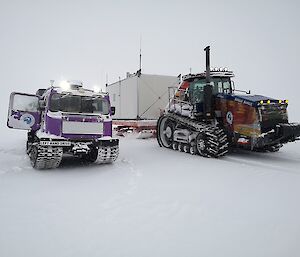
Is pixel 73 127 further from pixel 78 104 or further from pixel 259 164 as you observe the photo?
pixel 259 164

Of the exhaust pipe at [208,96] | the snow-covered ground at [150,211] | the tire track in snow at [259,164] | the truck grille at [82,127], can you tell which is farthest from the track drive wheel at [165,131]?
the truck grille at [82,127]

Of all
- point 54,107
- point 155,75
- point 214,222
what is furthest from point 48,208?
point 155,75

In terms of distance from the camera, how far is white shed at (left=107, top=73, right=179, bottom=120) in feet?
46.4

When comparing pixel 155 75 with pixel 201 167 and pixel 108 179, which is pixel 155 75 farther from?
pixel 108 179

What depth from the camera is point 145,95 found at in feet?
46.8

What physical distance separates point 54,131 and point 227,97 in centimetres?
597

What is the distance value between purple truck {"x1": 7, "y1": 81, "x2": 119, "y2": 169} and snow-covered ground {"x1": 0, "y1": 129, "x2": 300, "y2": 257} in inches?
19.7

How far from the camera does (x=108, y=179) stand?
610cm

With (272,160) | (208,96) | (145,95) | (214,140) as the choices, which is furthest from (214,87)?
(145,95)

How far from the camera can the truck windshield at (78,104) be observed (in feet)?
23.5

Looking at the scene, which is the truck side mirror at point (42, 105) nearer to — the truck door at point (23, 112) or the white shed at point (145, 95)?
the truck door at point (23, 112)

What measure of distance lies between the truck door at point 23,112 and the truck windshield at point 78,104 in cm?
176

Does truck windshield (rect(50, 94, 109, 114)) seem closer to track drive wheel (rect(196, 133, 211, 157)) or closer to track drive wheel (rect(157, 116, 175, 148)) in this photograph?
track drive wheel (rect(196, 133, 211, 157))

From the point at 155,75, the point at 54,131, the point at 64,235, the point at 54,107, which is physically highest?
the point at 155,75
